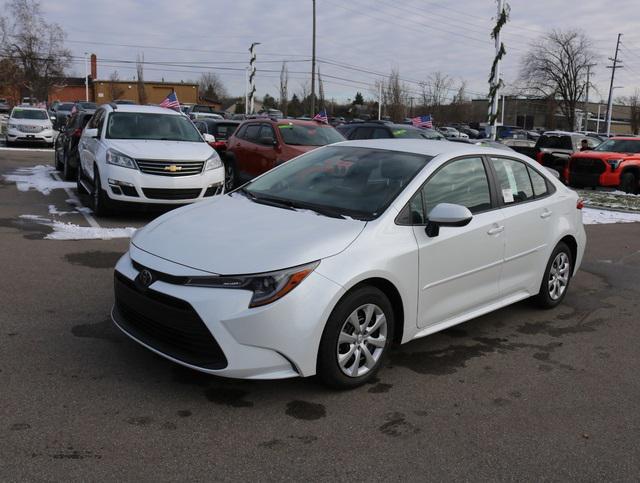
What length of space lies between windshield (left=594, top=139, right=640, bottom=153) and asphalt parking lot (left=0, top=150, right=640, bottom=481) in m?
14.1

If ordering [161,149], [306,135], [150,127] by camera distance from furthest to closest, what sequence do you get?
[306,135], [150,127], [161,149]

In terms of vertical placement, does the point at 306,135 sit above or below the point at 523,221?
above

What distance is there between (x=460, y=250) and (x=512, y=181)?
48.2 inches

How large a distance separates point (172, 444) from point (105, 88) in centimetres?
7672

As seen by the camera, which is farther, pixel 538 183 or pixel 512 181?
pixel 538 183

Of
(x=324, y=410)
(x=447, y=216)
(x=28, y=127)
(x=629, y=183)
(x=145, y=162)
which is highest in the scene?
(x=28, y=127)

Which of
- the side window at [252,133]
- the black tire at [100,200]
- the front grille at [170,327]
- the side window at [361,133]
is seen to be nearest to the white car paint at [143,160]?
the black tire at [100,200]

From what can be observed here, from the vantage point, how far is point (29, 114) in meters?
24.3

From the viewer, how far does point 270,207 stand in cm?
453

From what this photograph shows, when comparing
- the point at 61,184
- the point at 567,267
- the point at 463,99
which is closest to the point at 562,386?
the point at 567,267

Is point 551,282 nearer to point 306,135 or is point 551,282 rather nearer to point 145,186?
point 145,186

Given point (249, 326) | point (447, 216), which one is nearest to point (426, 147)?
point (447, 216)

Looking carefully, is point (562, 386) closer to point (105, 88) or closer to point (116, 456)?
point (116, 456)

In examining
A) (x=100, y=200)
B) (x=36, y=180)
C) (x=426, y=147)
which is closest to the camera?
(x=426, y=147)
